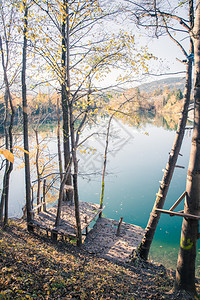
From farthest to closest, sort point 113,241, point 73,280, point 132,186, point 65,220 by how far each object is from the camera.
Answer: point 132,186, point 65,220, point 113,241, point 73,280

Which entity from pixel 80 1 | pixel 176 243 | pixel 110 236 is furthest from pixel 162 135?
pixel 80 1

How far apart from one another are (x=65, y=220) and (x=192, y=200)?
23.2ft

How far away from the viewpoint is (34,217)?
32.8 ft

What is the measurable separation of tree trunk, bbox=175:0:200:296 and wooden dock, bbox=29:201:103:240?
511 cm

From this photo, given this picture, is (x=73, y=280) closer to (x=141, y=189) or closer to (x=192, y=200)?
(x=192, y=200)

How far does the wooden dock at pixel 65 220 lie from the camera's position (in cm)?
863

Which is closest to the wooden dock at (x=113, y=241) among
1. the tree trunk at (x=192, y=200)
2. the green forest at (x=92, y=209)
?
the green forest at (x=92, y=209)

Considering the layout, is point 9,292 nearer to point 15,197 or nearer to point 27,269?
point 27,269

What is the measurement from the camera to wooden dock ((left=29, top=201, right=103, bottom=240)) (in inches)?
340

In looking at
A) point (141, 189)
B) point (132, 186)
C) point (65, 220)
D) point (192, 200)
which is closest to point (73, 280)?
point (192, 200)

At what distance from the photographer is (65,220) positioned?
31.1ft

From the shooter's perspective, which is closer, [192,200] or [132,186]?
[192,200]

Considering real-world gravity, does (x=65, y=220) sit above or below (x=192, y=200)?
below

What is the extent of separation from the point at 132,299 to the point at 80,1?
8.96 m
